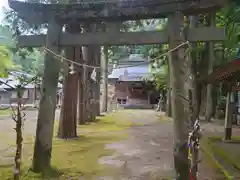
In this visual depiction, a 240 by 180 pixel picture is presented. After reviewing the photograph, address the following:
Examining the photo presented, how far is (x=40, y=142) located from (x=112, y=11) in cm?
327

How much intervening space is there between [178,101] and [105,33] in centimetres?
222

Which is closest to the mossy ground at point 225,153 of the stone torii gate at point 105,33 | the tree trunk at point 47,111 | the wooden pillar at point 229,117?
the wooden pillar at point 229,117

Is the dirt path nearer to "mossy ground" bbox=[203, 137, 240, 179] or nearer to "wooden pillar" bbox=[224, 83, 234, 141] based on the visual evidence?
"mossy ground" bbox=[203, 137, 240, 179]

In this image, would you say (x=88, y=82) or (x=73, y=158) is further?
(x=88, y=82)

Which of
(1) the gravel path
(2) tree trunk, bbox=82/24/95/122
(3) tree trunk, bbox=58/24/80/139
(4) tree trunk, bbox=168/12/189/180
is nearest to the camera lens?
(4) tree trunk, bbox=168/12/189/180

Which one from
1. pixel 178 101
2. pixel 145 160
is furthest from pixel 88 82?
pixel 178 101

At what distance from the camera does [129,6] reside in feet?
21.2

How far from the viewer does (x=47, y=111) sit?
265 inches

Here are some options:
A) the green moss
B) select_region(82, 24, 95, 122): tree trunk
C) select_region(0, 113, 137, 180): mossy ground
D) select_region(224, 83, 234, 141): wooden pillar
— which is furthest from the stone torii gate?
select_region(82, 24, 95, 122): tree trunk

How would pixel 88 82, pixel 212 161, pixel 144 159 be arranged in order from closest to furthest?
pixel 212 161
pixel 144 159
pixel 88 82

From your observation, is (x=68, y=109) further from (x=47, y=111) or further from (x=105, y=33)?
(x=105, y=33)

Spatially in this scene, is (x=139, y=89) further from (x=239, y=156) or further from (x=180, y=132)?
(x=180, y=132)

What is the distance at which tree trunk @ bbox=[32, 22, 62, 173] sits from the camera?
6.70 m

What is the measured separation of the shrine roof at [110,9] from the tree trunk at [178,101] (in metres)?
0.26
